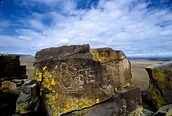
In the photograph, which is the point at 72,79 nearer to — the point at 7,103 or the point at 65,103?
the point at 65,103

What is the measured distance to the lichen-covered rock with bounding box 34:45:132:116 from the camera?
521 cm

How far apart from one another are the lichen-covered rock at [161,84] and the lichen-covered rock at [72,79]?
2611 millimetres

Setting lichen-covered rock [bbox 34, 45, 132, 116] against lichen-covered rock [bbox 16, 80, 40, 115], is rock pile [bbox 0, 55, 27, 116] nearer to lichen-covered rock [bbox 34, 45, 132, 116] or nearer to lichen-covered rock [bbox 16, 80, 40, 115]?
lichen-covered rock [bbox 16, 80, 40, 115]

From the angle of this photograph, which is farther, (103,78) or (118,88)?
(118,88)

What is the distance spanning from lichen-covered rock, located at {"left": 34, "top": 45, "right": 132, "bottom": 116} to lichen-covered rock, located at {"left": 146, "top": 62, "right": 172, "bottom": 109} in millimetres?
2611

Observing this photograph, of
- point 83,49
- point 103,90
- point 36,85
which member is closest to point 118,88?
point 103,90

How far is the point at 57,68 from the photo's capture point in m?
5.32

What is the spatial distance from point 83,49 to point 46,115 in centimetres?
237

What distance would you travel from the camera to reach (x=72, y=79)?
5.25m

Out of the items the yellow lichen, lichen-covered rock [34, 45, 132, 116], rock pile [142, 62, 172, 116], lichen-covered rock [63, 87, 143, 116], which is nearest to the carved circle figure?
lichen-covered rock [34, 45, 132, 116]

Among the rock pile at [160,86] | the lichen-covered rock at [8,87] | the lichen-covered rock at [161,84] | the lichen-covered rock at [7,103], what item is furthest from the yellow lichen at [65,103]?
the lichen-covered rock at [161,84]

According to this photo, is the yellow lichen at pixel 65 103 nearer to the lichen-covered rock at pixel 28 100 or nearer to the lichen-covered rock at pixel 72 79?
the lichen-covered rock at pixel 72 79

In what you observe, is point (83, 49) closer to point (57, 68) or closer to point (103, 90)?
point (57, 68)

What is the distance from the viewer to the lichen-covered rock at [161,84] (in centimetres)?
668
